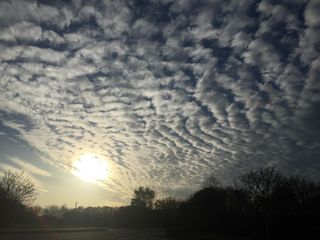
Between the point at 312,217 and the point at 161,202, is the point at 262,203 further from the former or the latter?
the point at 161,202

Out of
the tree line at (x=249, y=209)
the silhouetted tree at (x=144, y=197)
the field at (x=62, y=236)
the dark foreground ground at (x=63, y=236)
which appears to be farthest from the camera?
the silhouetted tree at (x=144, y=197)

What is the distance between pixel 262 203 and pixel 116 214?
68.4 meters

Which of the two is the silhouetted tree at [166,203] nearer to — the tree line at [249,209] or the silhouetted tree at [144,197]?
the silhouetted tree at [144,197]

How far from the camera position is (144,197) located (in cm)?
12269

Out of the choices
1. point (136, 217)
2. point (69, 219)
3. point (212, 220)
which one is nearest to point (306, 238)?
point (212, 220)

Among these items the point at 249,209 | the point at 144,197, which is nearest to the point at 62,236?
the point at 249,209

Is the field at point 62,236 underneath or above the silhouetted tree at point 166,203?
underneath

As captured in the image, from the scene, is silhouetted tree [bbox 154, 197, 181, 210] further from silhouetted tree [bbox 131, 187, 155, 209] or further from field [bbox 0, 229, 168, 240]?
field [bbox 0, 229, 168, 240]

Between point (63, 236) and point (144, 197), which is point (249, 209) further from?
point (144, 197)

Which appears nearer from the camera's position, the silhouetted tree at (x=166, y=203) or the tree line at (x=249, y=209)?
the tree line at (x=249, y=209)

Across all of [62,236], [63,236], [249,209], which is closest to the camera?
[62,236]

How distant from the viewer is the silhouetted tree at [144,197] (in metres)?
121

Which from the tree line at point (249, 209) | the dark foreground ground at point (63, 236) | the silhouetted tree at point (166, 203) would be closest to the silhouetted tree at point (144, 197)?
the silhouetted tree at point (166, 203)

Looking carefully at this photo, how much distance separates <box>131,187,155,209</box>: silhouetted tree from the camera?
121 m
